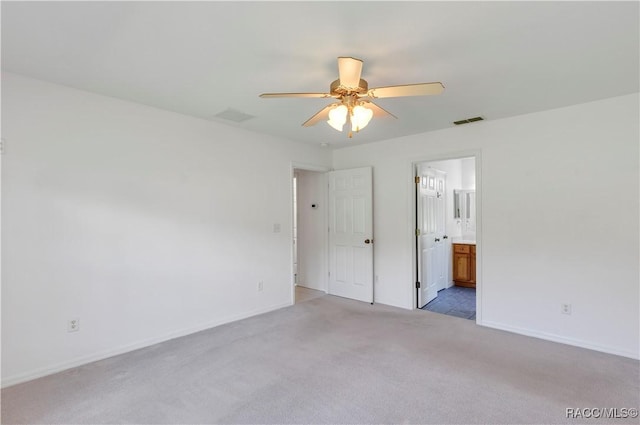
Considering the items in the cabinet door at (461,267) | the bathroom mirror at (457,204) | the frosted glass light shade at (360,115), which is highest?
the frosted glass light shade at (360,115)

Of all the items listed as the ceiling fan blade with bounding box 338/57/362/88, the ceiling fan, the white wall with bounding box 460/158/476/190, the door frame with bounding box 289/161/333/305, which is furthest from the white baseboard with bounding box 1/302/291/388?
the white wall with bounding box 460/158/476/190

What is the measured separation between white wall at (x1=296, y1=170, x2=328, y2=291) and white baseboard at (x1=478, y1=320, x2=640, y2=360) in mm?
2576

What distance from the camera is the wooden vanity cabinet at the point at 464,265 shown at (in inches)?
220

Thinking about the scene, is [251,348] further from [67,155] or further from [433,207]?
[433,207]

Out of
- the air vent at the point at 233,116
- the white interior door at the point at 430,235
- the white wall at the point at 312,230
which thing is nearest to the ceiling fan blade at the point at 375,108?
the air vent at the point at 233,116

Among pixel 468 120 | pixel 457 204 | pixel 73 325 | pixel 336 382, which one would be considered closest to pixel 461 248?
pixel 457 204

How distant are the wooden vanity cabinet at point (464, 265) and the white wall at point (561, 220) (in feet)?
6.41

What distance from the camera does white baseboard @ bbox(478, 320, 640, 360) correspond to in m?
2.95

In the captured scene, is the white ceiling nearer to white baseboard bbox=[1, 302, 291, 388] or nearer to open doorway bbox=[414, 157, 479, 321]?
open doorway bbox=[414, 157, 479, 321]

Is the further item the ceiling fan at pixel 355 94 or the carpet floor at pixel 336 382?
the carpet floor at pixel 336 382

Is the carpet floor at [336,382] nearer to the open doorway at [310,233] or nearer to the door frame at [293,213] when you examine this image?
the door frame at [293,213]

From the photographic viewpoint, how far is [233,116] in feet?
11.5

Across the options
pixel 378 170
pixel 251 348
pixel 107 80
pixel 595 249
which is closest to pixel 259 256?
pixel 251 348

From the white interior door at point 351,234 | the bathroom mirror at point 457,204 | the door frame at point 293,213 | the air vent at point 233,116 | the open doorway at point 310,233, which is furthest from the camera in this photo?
the bathroom mirror at point 457,204
